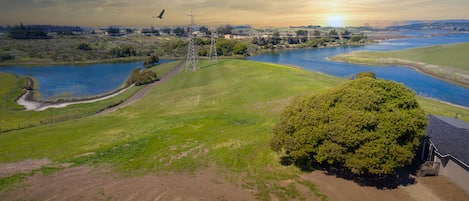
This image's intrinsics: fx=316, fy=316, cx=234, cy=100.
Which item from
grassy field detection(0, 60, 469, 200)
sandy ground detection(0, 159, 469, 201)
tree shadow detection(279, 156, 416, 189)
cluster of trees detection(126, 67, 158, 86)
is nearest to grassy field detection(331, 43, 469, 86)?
grassy field detection(0, 60, 469, 200)

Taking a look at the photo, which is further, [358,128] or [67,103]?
[67,103]

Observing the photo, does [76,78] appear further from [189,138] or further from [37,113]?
[189,138]

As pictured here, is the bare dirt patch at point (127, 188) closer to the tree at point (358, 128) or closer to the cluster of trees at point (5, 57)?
the tree at point (358, 128)

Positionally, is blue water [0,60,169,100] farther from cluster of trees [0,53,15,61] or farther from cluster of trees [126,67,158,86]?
cluster of trees [0,53,15,61]

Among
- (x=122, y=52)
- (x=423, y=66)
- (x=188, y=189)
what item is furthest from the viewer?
(x=122, y=52)

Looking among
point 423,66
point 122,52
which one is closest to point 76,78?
point 122,52

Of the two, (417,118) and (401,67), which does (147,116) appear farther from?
(401,67)

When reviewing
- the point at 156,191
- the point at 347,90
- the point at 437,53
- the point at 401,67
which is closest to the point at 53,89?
the point at 156,191

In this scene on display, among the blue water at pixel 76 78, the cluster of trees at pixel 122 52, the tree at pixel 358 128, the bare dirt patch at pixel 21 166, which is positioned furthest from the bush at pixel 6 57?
the tree at pixel 358 128
